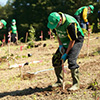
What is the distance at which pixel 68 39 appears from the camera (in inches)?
138

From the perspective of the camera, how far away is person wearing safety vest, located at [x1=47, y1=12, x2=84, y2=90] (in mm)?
3227

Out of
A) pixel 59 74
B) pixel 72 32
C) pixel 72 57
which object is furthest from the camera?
pixel 59 74

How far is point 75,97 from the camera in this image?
3283 millimetres

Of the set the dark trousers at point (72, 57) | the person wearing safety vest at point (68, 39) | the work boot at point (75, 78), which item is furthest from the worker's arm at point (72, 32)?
the work boot at point (75, 78)

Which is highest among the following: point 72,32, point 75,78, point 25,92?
point 72,32

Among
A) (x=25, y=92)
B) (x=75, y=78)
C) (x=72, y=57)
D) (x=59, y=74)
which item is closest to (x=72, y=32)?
(x=72, y=57)

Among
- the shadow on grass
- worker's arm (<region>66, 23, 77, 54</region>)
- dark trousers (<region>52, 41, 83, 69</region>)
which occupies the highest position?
worker's arm (<region>66, 23, 77, 54</region>)

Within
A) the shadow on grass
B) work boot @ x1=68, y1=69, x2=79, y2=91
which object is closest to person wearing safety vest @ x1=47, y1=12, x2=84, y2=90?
work boot @ x1=68, y1=69, x2=79, y2=91

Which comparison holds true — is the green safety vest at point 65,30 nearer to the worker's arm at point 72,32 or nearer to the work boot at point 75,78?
the worker's arm at point 72,32

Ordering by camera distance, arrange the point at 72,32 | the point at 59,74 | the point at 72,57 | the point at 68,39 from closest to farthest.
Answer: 1. the point at 72,32
2. the point at 72,57
3. the point at 68,39
4. the point at 59,74

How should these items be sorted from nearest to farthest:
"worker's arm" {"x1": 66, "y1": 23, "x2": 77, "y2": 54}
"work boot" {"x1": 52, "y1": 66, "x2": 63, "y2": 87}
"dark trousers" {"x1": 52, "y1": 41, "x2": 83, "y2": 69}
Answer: "worker's arm" {"x1": 66, "y1": 23, "x2": 77, "y2": 54}, "dark trousers" {"x1": 52, "y1": 41, "x2": 83, "y2": 69}, "work boot" {"x1": 52, "y1": 66, "x2": 63, "y2": 87}

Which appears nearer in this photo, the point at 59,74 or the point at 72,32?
the point at 72,32

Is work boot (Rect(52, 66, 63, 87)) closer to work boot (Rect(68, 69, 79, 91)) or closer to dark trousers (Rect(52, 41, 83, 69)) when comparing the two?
dark trousers (Rect(52, 41, 83, 69))

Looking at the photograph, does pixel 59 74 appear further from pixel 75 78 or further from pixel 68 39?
pixel 68 39
